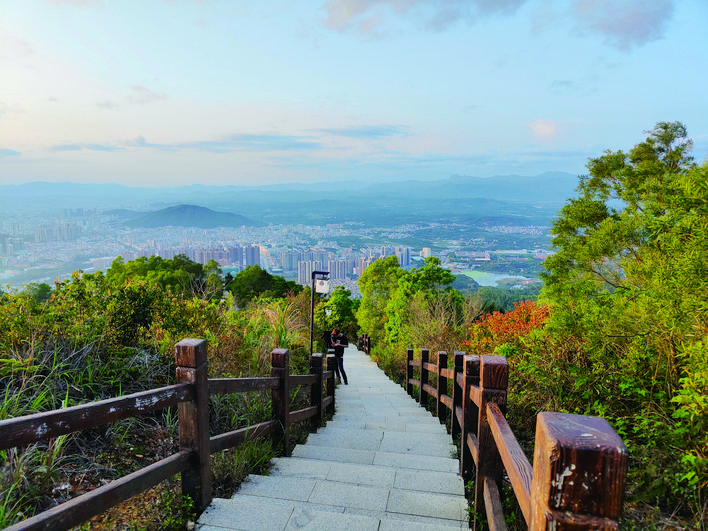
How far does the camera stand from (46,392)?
374 cm

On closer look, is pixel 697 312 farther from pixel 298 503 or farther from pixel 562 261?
pixel 562 261

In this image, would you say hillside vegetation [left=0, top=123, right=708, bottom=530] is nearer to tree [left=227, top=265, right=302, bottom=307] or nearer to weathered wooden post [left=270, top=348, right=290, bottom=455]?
weathered wooden post [left=270, top=348, right=290, bottom=455]

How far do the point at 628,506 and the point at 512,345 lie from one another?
9.92 feet

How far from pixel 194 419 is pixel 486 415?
1.80m

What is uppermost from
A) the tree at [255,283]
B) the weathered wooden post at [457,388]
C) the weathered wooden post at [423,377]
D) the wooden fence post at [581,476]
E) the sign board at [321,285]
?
the wooden fence post at [581,476]

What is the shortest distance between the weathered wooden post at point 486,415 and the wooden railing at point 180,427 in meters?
1.73

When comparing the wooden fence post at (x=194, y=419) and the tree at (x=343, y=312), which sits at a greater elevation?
the wooden fence post at (x=194, y=419)

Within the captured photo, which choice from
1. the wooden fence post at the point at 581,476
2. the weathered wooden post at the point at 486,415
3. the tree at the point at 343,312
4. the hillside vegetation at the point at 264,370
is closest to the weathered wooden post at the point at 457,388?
the hillside vegetation at the point at 264,370

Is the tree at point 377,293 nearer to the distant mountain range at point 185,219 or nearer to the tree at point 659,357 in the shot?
the tree at point 659,357

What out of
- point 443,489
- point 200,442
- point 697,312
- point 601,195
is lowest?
point 443,489

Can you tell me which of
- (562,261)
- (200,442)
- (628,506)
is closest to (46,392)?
(200,442)

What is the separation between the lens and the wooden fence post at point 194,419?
289 centimetres

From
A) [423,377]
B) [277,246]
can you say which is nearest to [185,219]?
[277,246]

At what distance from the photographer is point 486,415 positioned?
2773 millimetres
